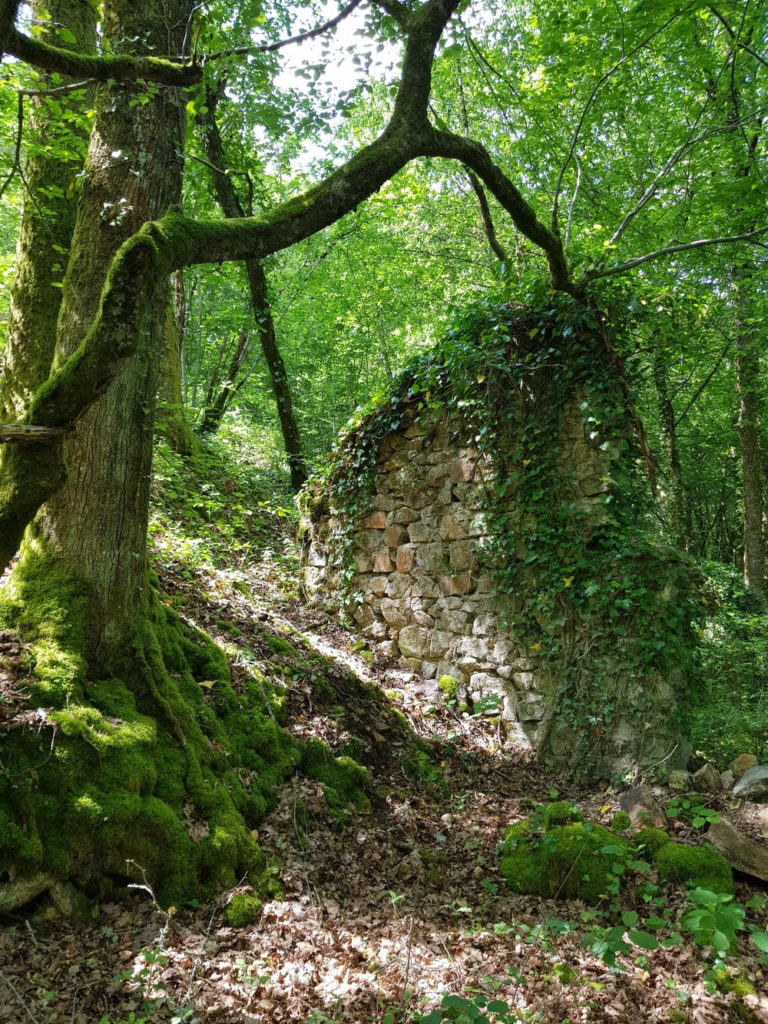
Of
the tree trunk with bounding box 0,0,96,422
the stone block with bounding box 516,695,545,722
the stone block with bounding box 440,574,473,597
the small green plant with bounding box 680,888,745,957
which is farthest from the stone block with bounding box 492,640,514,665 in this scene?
the tree trunk with bounding box 0,0,96,422

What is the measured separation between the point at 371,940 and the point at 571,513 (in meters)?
3.36

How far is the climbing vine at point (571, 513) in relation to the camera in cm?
442

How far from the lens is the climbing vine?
14.5 feet

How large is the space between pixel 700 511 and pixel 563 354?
13033 mm

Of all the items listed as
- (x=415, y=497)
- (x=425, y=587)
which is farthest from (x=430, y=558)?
(x=415, y=497)

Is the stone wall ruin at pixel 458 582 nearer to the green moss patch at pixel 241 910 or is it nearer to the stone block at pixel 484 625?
the stone block at pixel 484 625

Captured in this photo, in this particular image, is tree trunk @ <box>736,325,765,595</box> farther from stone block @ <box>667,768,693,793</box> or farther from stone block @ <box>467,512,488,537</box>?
stone block @ <box>467,512,488,537</box>

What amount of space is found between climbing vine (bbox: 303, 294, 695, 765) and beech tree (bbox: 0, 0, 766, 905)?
1.84 m

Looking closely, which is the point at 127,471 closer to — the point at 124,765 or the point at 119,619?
the point at 119,619

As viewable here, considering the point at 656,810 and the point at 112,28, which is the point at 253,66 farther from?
the point at 656,810

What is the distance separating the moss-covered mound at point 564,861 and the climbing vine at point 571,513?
1237mm

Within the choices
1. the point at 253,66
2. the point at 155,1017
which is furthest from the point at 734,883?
the point at 253,66

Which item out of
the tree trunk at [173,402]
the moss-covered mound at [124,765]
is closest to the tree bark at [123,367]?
the moss-covered mound at [124,765]

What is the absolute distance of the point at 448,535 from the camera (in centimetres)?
562
